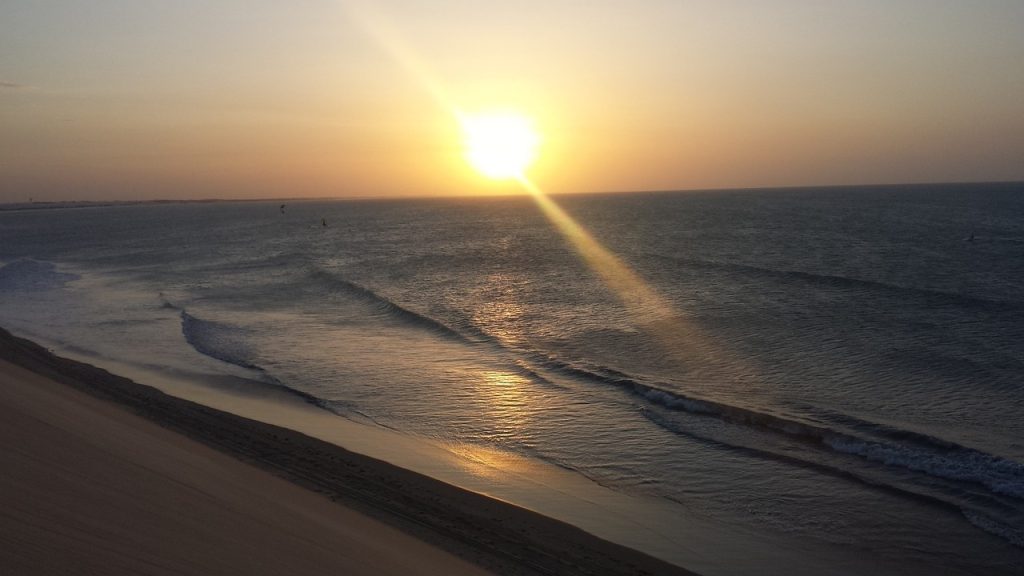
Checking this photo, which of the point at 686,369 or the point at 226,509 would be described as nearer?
the point at 226,509

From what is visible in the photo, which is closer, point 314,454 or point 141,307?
point 314,454

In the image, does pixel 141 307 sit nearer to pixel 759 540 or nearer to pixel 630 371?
pixel 630 371

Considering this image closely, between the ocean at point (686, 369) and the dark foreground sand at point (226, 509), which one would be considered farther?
the ocean at point (686, 369)

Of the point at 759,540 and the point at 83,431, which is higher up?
the point at 83,431

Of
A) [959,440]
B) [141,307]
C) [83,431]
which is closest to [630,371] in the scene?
[959,440]

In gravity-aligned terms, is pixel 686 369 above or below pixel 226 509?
below
